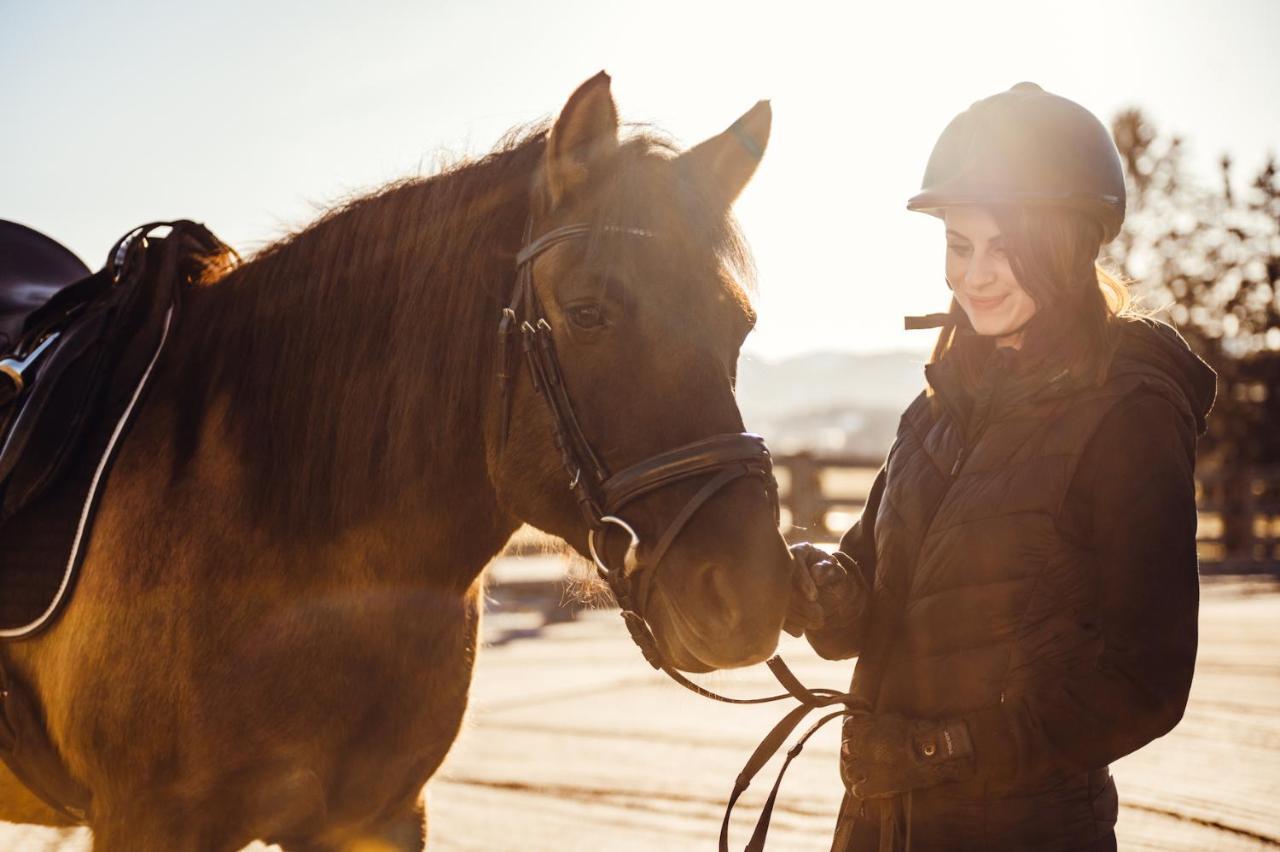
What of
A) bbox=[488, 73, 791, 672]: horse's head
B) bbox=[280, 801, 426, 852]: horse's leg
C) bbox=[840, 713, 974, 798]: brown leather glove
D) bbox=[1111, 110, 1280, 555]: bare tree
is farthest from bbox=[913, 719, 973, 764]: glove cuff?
bbox=[1111, 110, 1280, 555]: bare tree

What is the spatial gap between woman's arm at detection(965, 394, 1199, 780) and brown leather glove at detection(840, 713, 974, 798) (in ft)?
0.11

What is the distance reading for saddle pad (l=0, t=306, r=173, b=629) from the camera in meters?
2.06

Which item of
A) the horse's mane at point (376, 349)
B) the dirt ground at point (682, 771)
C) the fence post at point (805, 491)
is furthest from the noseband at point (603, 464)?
the fence post at point (805, 491)

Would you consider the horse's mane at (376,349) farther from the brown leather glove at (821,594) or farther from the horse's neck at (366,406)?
the brown leather glove at (821,594)

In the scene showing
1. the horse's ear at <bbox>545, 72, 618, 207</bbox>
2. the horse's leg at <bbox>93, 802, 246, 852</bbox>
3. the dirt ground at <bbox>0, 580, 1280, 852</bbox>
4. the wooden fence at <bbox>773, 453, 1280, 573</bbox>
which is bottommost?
the wooden fence at <bbox>773, 453, 1280, 573</bbox>

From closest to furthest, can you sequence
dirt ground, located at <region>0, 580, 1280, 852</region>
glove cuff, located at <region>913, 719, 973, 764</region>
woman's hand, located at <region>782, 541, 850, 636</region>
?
1. glove cuff, located at <region>913, 719, 973, 764</region>
2. woman's hand, located at <region>782, 541, 850, 636</region>
3. dirt ground, located at <region>0, 580, 1280, 852</region>

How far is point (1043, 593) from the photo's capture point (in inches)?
63.0

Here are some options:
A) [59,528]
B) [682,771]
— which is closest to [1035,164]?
[59,528]

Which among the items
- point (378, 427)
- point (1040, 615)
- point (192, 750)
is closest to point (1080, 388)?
point (1040, 615)

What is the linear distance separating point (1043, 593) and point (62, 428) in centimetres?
196

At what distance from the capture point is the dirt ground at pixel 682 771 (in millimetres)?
3713

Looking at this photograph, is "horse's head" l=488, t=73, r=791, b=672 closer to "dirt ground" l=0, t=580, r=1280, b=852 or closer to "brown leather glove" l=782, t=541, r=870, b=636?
"brown leather glove" l=782, t=541, r=870, b=636

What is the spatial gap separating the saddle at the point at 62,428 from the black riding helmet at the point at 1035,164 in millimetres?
1711

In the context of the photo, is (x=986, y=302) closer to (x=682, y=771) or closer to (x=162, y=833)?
(x=162, y=833)
